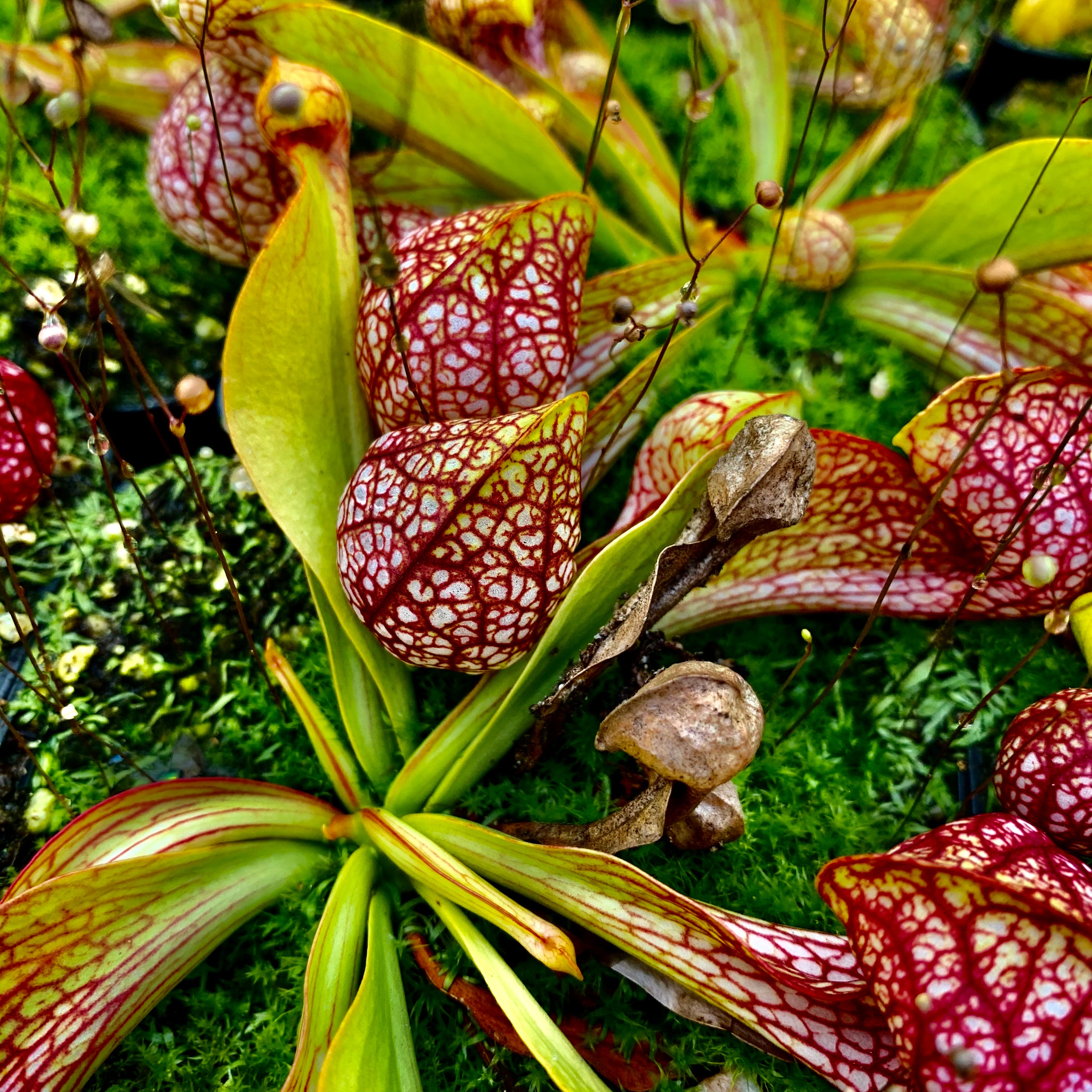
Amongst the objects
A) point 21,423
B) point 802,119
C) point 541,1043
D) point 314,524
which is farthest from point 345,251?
point 802,119

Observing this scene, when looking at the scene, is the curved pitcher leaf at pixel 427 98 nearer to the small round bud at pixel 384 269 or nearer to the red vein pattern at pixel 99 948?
the small round bud at pixel 384 269

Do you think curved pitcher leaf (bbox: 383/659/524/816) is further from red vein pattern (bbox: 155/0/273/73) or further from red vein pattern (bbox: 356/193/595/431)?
red vein pattern (bbox: 155/0/273/73)

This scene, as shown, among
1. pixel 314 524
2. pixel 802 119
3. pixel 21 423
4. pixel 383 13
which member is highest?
pixel 383 13

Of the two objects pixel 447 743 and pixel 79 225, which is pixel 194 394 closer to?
pixel 79 225

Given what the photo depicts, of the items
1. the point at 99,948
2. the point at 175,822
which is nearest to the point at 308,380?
the point at 175,822

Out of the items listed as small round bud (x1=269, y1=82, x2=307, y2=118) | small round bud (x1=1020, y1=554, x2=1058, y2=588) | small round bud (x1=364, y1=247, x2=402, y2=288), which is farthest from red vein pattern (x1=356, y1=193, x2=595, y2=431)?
small round bud (x1=1020, y1=554, x2=1058, y2=588)

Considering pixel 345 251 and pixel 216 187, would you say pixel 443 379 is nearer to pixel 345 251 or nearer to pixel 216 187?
pixel 345 251
